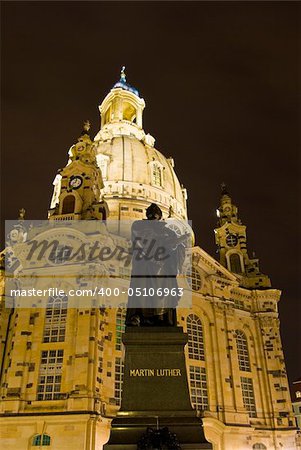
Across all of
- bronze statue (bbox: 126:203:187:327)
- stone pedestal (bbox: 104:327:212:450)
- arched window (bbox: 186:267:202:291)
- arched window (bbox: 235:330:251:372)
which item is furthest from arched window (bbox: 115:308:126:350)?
stone pedestal (bbox: 104:327:212:450)

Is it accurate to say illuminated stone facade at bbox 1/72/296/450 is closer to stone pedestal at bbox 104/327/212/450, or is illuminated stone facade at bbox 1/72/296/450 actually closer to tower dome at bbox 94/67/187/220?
tower dome at bbox 94/67/187/220

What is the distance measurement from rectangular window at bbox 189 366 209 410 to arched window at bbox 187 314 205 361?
3.41ft

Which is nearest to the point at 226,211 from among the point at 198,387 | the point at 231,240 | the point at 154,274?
the point at 231,240

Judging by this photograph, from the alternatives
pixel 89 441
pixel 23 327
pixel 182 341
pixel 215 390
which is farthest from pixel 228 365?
pixel 182 341

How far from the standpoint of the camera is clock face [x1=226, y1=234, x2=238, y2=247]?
47.8 m

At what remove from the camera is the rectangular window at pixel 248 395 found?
1385 inches

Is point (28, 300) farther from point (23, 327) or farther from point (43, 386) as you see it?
point (43, 386)

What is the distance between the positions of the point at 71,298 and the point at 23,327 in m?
3.80

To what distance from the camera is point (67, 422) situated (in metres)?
26.2

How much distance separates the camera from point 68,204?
3962cm

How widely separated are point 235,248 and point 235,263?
73.1 inches

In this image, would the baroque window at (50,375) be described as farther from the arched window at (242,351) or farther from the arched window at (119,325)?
the arched window at (242,351)

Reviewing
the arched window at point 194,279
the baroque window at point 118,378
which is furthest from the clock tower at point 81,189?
the baroque window at point 118,378

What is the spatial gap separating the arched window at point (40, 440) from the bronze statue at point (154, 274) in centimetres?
1882
